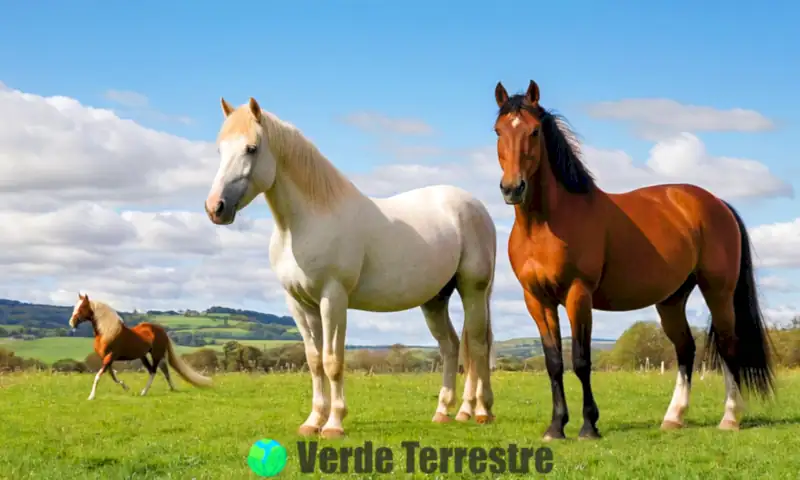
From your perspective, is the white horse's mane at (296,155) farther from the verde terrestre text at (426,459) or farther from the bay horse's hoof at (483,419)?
A: the bay horse's hoof at (483,419)

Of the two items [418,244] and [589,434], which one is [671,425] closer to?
[589,434]

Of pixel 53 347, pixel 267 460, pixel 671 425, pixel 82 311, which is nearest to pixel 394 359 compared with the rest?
pixel 82 311

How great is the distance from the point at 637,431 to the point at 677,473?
2.70 metres

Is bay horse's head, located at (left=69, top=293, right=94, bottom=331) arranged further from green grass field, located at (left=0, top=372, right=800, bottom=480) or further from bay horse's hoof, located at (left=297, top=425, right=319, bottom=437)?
bay horse's hoof, located at (left=297, top=425, right=319, bottom=437)

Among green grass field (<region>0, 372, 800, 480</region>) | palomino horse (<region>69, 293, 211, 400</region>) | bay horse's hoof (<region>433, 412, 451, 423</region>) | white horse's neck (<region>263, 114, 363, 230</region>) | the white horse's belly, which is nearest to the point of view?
green grass field (<region>0, 372, 800, 480</region>)

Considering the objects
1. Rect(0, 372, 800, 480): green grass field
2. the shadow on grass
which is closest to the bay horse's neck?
Rect(0, 372, 800, 480): green grass field

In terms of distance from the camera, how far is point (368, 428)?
10.0m

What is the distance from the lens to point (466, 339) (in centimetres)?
1083

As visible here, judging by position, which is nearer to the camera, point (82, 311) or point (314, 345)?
point (314, 345)

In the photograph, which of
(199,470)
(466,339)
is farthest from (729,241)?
(199,470)

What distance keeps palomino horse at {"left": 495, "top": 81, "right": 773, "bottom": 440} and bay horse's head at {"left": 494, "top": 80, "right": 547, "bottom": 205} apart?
0.01 m

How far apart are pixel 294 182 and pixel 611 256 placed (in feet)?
11.7

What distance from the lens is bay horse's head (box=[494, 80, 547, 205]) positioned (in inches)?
324

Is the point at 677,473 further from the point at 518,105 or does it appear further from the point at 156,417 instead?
the point at 156,417
